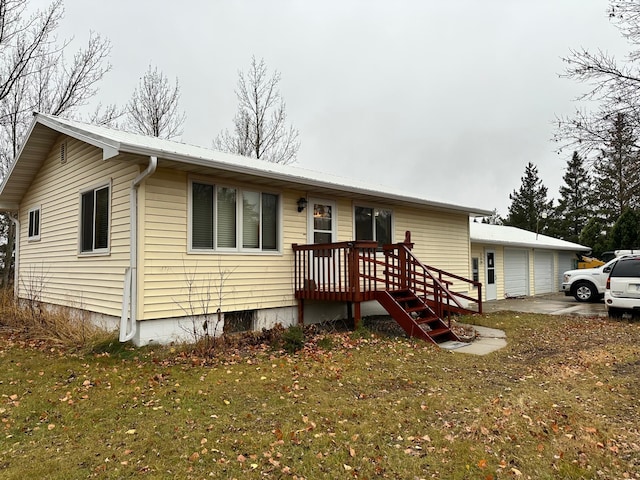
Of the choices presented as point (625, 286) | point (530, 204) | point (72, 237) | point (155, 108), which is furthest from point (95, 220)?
point (530, 204)

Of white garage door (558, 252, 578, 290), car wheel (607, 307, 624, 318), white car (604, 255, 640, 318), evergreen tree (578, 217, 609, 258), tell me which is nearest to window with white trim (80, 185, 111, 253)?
white car (604, 255, 640, 318)

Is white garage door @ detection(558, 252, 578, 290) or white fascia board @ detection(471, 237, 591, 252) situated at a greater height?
white fascia board @ detection(471, 237, 591, 252)

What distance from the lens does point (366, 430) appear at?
152 inches

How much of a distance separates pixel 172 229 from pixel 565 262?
73.8 feet

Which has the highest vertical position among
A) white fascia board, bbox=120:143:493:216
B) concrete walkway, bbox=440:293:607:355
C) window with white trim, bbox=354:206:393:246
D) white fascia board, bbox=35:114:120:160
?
white fascia board, bbox=35:114:120:160

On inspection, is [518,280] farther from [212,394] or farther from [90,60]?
[90,60]

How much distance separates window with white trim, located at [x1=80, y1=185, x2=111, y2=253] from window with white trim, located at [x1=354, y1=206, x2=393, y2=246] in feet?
17.7

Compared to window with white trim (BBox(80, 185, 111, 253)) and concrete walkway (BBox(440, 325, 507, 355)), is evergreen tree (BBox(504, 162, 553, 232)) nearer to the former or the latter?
concrete walkway (BBox(440, 325, 507, 355))

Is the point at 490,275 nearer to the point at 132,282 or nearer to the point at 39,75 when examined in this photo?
the point at 132,282

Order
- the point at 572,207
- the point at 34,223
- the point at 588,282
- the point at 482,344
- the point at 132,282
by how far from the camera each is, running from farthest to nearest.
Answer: the point at 572,207
the point at 588,282
the point at 34,223
the point at 482,344
the point at 132,282

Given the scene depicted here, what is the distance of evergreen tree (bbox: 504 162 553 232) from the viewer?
41.9 meters

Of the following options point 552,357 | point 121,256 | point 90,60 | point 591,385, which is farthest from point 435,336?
point 90,60

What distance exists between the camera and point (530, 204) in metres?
42.6

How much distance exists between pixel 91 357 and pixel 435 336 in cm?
581
